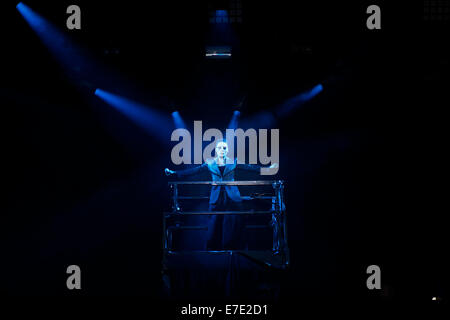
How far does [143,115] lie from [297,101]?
2293 millimetres

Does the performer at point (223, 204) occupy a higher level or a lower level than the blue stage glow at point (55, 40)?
lower

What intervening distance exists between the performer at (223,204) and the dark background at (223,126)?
35.7 inches

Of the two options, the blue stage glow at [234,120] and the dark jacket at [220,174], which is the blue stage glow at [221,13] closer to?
the blue stage glow at [234,120]

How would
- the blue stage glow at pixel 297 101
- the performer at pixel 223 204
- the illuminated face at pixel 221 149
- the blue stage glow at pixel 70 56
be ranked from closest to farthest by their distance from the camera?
the performer at pixel 223 204 < the blue stage glow at pixel 70 56 < the illuminated face at pixel 221 149 < the blue stage glow at pixel 297 101

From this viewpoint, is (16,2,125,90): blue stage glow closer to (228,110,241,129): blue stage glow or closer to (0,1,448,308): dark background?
(0,1,448,308): dark background

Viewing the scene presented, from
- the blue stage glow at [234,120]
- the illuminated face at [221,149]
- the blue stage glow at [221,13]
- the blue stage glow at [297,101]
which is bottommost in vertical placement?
the illuminated face at [221,149]

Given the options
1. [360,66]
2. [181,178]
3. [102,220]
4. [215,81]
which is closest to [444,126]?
[360,66]

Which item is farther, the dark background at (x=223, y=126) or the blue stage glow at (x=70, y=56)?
the dark background at (x=223, y=126)

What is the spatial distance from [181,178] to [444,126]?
3.70m

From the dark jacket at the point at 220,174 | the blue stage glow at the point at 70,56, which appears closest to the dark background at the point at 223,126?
the blue stage glow at the point at 70,56

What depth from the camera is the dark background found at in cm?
530

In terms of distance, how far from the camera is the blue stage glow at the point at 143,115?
19.5 feet

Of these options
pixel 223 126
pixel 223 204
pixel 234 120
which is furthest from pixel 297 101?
pixel 223 204

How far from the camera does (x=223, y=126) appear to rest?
6059 mm
